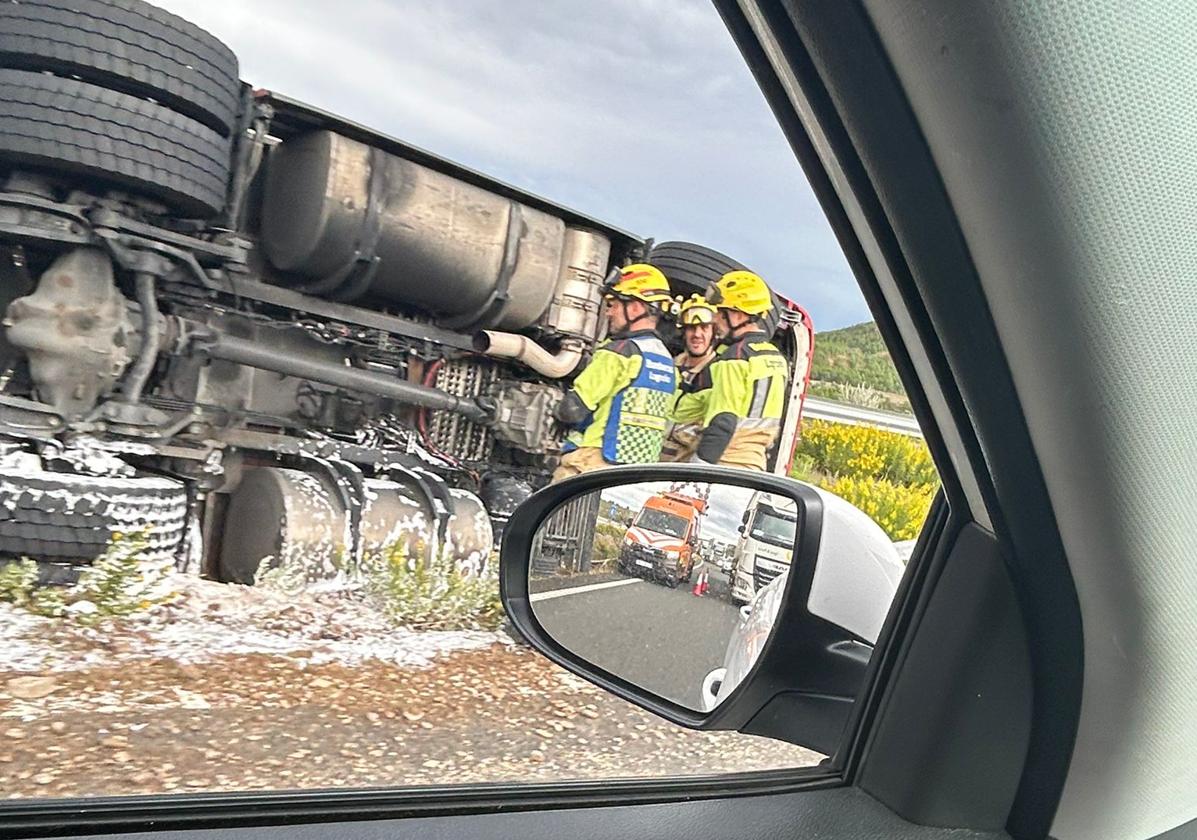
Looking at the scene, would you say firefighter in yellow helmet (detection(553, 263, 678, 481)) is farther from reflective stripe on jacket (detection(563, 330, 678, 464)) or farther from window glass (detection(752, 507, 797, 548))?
window glass (detection(752, 507, 797, 548))

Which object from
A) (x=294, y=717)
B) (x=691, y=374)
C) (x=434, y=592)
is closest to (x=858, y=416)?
(x=294, y=717)

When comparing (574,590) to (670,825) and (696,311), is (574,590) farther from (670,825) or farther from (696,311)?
(696,311)

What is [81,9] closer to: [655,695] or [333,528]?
[333,528]

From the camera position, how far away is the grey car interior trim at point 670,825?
0.77 meters

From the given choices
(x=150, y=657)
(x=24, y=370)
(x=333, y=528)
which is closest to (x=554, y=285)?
(x=333, y=528)

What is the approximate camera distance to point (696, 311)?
15.7ft

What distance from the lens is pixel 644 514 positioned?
1475 millimetres

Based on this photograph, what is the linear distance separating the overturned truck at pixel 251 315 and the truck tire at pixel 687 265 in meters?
0.02

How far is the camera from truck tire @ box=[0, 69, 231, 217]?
8.37ft

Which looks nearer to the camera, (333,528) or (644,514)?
(644,514)

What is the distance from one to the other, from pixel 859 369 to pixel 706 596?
0.36 m

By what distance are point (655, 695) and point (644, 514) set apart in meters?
0.29

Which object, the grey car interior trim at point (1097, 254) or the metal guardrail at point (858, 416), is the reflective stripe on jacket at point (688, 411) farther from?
the grey car interior trim at point (1097, 254)

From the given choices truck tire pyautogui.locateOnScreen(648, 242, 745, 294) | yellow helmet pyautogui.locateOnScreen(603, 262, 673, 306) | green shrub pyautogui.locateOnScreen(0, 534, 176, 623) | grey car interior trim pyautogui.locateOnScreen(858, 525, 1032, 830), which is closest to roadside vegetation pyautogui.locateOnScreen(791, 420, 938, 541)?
grey car interior trim pyautogui.locateOnScreen(858, 525, 1032, 830)
